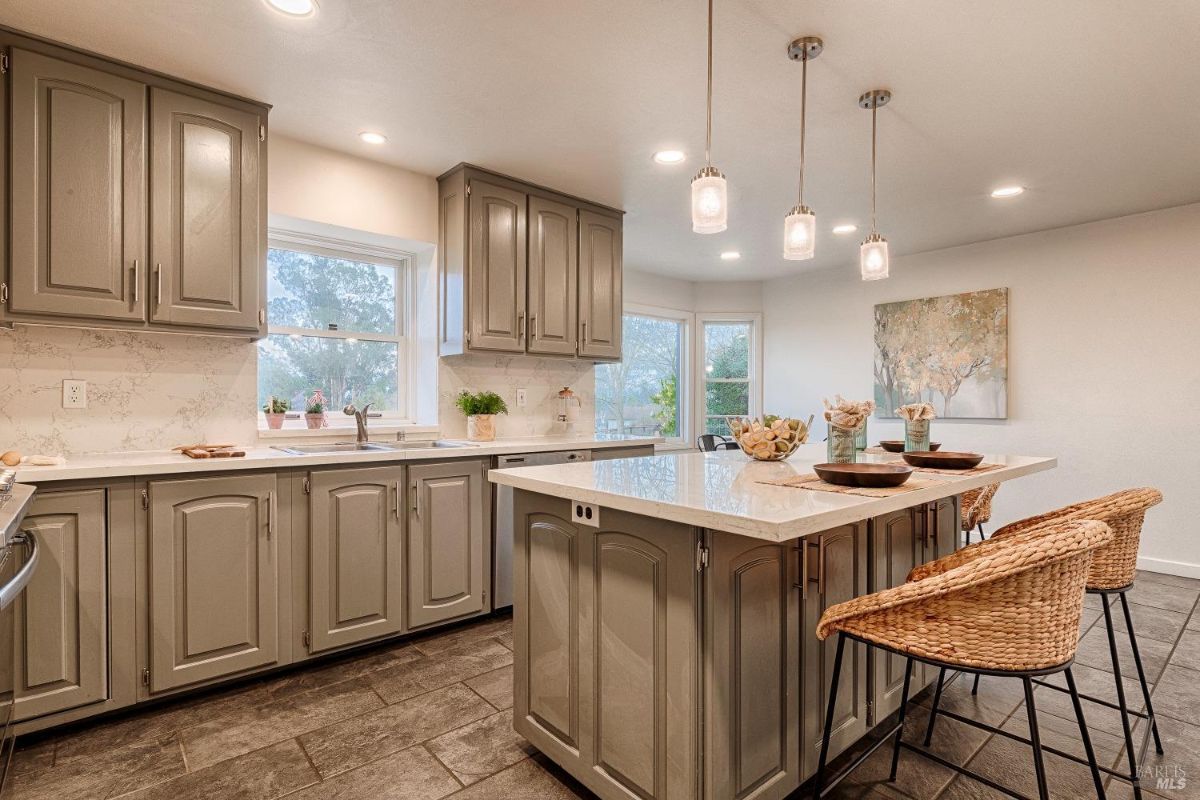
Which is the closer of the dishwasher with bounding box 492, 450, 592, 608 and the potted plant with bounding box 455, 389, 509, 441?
the dishwasher with bounding box 492, 450, 592, 608

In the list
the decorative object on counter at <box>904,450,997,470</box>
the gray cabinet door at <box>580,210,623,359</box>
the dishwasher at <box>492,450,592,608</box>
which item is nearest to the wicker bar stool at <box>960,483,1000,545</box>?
the decorative object on counter at <box>904,450,997,470</box>

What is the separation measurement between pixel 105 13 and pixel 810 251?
2.59 meters

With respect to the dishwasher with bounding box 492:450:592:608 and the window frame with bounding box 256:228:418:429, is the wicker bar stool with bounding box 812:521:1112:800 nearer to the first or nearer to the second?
the dishwasher with bounding box 492:450:592:608

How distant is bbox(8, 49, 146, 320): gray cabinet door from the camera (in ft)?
7.21

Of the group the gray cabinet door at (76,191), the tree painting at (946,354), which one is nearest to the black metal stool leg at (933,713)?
the gray cabinet door at (76,191)

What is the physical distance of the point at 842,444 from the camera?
2.29 m

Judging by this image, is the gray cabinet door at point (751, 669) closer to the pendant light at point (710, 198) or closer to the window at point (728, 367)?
the pendant light at point (710, 198)

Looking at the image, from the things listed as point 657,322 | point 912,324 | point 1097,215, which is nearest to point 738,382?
point 657,322

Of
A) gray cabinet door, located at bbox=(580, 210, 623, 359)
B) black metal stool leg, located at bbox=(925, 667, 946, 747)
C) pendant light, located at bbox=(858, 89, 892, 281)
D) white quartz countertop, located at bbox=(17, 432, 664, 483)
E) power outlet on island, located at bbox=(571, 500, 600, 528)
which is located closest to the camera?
power outlet on island, located at bbox=(571, 500, 600, 528)

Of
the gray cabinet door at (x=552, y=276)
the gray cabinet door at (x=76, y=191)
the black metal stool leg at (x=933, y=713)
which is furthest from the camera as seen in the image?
the gray cabinet door at (x=552, y=276)

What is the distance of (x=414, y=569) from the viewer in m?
2.94

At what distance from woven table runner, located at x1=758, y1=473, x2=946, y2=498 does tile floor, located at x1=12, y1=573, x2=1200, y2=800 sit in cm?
91

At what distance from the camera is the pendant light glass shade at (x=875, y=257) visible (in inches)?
101

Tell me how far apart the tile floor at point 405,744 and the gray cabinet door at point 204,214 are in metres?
1.56
